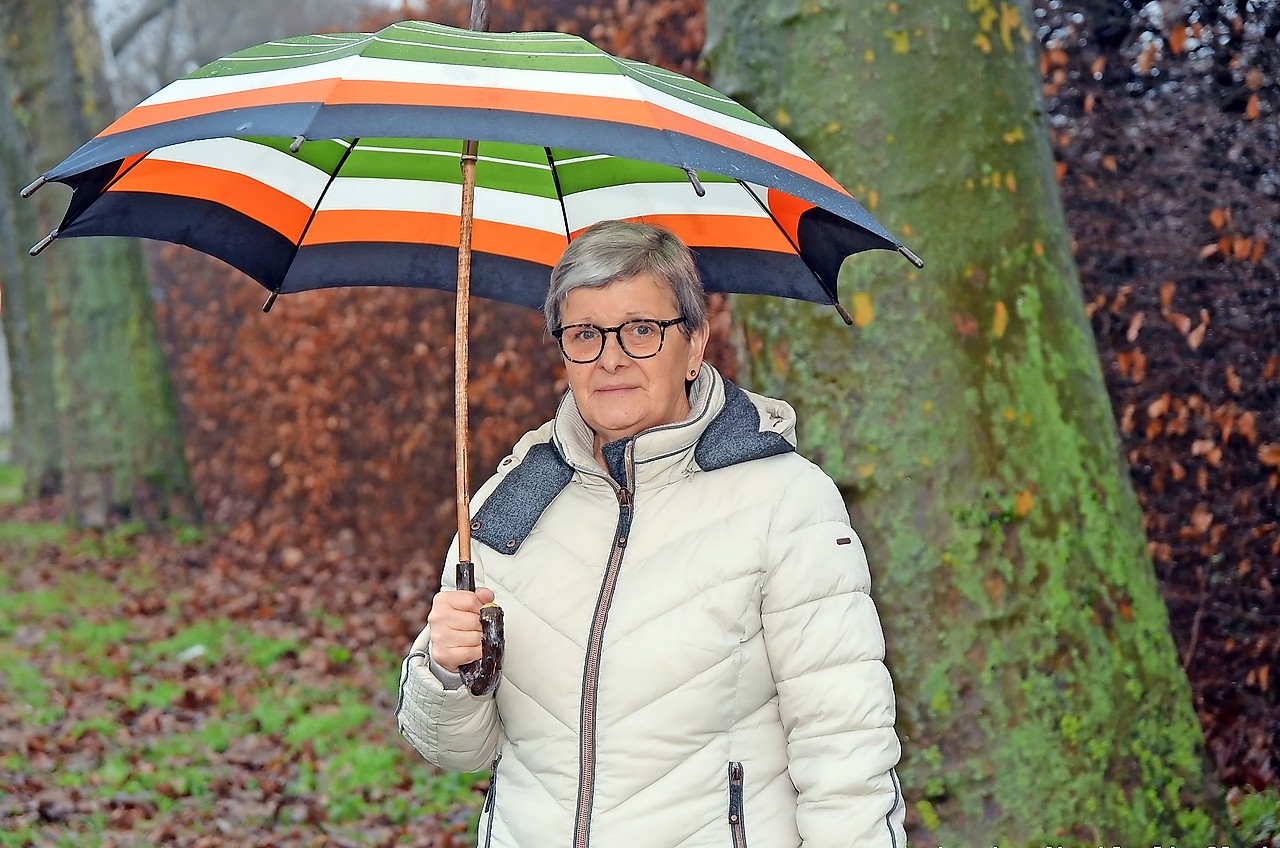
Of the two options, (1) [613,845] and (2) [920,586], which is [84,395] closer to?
(2) [920,586]

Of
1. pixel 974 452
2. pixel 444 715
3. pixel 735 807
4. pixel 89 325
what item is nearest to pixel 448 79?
pixel 444 715

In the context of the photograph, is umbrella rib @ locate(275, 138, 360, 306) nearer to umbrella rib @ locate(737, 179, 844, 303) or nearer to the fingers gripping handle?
umbrella rib @ locate(737, 179, 844, 303)

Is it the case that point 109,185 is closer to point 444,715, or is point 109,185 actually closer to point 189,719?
point 444,715

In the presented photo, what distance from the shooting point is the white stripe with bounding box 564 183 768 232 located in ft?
9.52

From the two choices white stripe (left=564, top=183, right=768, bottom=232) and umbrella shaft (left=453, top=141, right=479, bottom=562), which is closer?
umbrella shaft (left=453, top=141, right=479, bottom=562)

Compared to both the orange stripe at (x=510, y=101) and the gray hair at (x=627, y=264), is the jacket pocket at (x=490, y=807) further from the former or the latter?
the orange stripe at (x=510, y=101)

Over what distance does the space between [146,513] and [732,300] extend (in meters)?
8.70

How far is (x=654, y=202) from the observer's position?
2949 mm

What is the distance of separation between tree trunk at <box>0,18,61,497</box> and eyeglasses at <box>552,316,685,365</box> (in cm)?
1081

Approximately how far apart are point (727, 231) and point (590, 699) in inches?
49.4

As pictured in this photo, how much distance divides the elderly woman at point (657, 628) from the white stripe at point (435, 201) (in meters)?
0.61

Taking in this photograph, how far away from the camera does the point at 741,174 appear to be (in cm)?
206

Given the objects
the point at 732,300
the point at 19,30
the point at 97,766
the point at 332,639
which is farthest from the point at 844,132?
the point at 19,30

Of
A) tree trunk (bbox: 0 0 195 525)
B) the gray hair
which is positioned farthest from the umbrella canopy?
tree trunk (bbox: 0 0 195 525)
